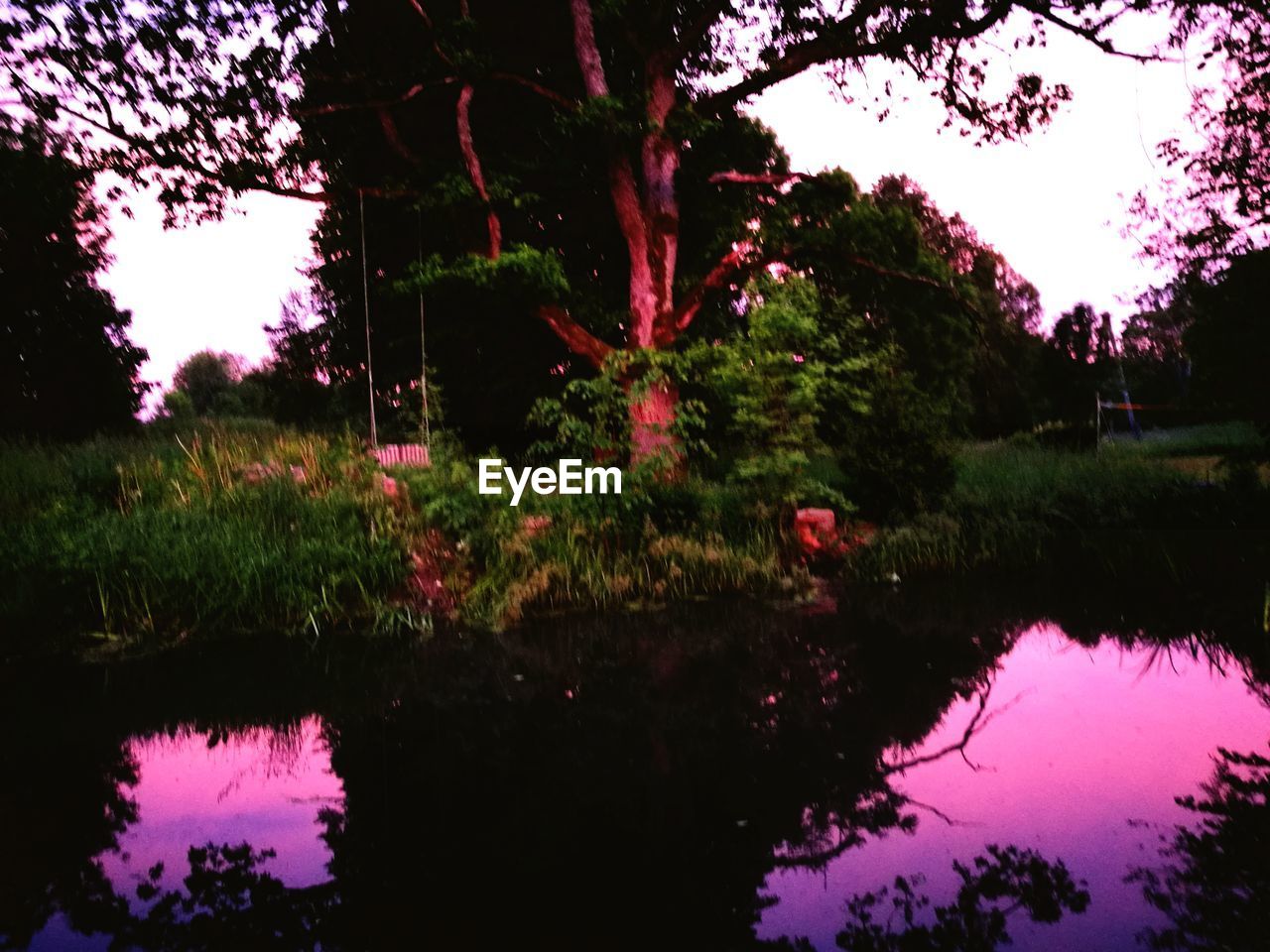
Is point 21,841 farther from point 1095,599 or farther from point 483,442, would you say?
point 483,442

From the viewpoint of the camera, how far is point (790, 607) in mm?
6961

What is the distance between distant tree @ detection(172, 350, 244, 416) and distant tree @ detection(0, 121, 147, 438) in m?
37.8

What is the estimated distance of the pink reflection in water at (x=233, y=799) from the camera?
3.17 m

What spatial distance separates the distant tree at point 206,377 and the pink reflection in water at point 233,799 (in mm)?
61475

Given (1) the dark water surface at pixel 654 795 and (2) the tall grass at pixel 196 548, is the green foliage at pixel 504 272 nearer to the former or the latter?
(2) the tall grass at pixel 196 548

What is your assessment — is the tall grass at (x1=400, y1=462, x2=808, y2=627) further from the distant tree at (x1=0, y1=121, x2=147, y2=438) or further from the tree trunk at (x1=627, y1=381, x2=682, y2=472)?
the distant tree at (x1=0, y1=121, x2=147, y2=438)

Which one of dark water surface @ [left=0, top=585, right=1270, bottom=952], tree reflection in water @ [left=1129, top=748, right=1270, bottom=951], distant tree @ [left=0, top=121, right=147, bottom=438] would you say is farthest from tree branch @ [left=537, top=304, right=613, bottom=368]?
distant tree @ [left=0, top=121, right=147, bottom=438]

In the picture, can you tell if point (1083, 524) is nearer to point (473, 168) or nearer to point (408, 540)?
point (408, 540)

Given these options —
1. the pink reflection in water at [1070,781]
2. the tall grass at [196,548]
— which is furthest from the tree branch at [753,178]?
the pink reflection in water at [1070,781]

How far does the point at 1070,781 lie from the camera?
3.63m

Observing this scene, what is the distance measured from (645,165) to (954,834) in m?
11.5

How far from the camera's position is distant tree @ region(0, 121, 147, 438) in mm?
20609

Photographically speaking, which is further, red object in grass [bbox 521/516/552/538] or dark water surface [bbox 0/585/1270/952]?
red object in grass [bbox 521/516/552/538]

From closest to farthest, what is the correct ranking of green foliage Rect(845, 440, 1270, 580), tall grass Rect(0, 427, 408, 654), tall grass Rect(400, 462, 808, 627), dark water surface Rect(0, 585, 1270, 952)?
1. dark water surface Rect(0, 585, 1270, 952)
2. tall grass Rect(0, 427, 408, 654)
3. tall grass Rect(400, 462, 808, 627)
4. green foliage Rect(845, 440, 1270, 580)
